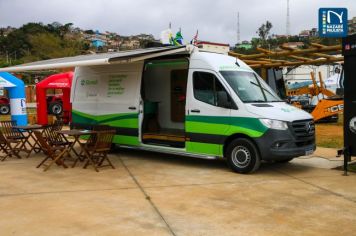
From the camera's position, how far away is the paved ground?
5.61 m

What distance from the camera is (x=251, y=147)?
8.74m

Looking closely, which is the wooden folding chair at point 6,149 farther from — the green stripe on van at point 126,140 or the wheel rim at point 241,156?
the wheel rim at point 241,156

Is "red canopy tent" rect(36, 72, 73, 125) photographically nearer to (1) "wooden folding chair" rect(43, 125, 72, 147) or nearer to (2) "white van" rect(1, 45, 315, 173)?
(2) "white van" rect(1, 45, 315, 173)

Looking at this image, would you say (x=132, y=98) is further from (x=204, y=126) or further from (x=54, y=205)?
(x=54, y=205)

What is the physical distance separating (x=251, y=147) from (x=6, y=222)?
15.5 ft

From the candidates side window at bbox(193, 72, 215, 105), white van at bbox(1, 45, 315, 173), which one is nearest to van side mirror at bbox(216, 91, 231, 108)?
white van at bbox(1, 45, 315, 173)

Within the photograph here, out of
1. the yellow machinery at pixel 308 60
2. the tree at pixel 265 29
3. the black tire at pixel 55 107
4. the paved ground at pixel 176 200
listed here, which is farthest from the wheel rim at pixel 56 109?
the tree at pixel 265 29

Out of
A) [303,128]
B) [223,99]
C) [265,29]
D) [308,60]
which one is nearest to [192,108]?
[223,99]

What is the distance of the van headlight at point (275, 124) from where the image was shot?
859cm

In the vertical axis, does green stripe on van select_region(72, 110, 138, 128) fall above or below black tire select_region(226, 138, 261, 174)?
→ above

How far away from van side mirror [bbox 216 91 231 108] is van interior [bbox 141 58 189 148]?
2.03m

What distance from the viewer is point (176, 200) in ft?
22.7

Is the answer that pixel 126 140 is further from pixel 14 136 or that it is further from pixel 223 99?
pixel 223 99

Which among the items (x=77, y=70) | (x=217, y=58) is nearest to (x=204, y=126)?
(x=217, y=58)
